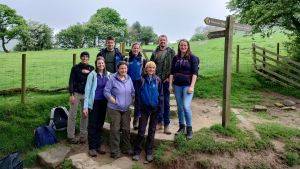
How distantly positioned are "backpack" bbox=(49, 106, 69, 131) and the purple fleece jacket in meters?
2.44

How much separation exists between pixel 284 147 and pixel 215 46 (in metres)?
23.2

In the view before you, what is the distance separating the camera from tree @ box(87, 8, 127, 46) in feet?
192

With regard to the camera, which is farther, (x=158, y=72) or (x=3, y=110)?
→ (x=3, y=110)

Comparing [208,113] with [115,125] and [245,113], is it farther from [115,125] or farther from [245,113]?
[115,125]

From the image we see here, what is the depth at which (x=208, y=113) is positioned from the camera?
39.7 ft

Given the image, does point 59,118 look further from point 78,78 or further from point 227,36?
point 227,36

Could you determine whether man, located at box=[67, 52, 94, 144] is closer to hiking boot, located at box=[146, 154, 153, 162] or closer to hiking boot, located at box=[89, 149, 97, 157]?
hiking boot, located at box=[89, 149, 97, 157]

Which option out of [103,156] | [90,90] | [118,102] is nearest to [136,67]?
[118,102]

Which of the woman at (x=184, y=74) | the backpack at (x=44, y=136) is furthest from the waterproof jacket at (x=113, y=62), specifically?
the backpack at (x=44, y=136)

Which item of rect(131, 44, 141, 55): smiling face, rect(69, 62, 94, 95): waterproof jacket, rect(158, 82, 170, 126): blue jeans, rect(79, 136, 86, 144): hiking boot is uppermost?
rect(131, 44, 141, 55): smiling face

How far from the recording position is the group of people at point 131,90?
8.37 m

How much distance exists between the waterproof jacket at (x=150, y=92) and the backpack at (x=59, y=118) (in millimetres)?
2906

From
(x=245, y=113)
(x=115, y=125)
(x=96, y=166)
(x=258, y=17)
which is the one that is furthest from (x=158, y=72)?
(x=258, y=17)

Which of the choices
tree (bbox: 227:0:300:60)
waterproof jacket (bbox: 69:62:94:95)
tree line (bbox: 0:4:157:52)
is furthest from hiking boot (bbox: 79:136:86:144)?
tree line (bbox: 0:4:157:52)
